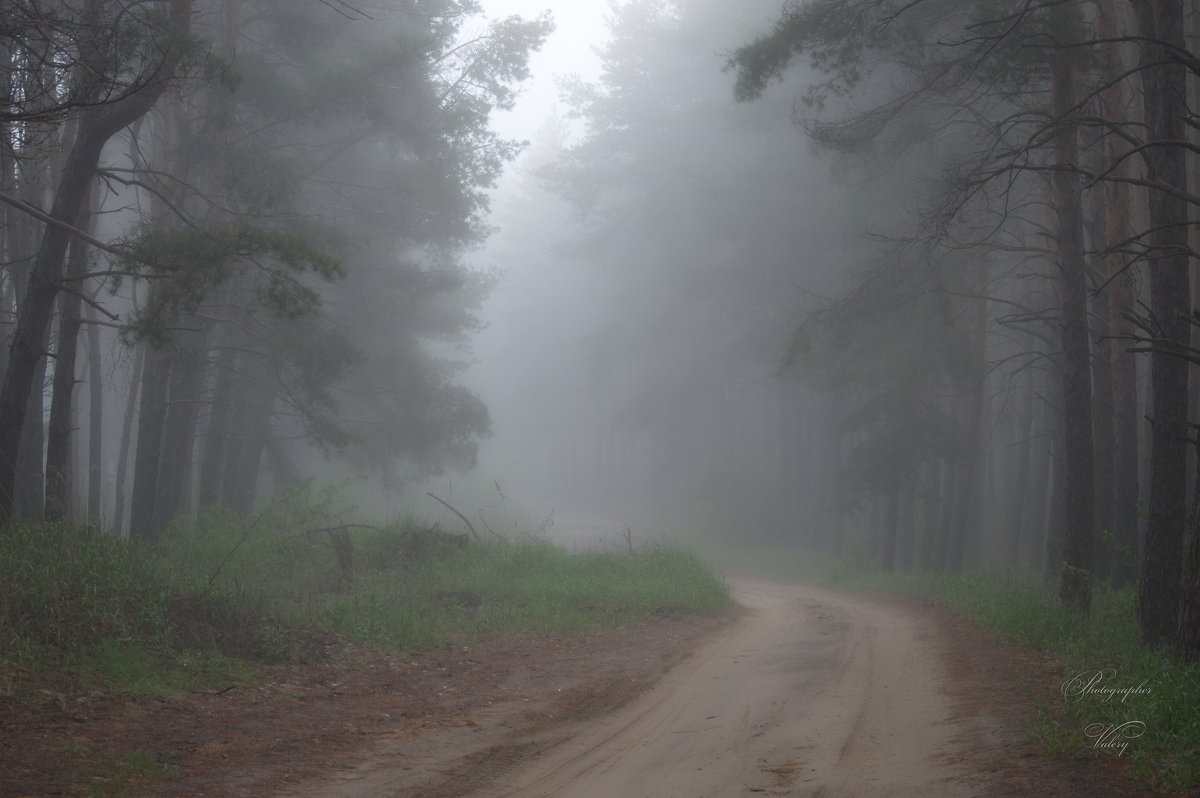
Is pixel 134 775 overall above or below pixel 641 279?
below

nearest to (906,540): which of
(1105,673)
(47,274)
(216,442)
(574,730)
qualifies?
(216,442)

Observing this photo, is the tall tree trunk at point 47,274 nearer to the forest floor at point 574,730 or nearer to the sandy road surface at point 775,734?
the forest floor at point 574,730

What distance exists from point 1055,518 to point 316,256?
14.1 metres

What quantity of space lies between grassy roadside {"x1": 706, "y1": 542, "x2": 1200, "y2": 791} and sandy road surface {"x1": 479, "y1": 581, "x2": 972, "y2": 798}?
38.2 inches

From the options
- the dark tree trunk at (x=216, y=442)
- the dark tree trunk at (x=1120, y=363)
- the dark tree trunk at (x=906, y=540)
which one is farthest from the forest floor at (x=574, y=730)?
the dark tree trunk at (x=906, y=540)

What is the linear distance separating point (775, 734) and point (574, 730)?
1660 mm

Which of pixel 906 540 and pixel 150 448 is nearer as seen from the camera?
pixel 150 448

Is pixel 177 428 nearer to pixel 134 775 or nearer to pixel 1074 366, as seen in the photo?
pixel 134 775

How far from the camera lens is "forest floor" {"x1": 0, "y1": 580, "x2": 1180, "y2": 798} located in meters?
5.93

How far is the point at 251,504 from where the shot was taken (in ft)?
79.3

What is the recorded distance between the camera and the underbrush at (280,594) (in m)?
7.97

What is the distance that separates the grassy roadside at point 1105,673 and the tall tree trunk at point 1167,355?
0.62 meters

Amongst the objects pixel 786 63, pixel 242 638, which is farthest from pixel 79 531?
pixel 786 63

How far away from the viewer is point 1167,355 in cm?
992
